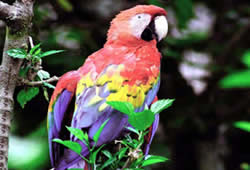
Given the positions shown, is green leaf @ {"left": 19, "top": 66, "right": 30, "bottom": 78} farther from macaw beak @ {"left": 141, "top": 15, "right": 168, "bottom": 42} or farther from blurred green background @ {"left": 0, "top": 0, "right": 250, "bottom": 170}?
blurred green background @ {"left": 0, "top": 0, "right": 250, "bottom": 170}

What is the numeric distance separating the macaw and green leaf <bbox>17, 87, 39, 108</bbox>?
4 centimetres

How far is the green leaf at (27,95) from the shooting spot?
1.97 feet

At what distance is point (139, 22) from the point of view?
0.64 meters

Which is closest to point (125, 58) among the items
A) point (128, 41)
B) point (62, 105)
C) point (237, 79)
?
point (128, 41)

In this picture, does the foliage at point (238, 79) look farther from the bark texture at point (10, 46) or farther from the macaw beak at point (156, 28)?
the bark texture at point (10, 46)

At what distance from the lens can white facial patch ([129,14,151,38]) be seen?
64 cm

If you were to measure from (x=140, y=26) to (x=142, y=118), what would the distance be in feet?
0.72

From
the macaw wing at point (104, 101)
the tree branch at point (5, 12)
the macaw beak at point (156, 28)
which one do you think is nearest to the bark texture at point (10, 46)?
the tree branch at point (5, 12)

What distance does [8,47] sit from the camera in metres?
0.58

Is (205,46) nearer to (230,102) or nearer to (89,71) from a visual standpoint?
(230,102)

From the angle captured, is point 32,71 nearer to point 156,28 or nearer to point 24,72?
point 24,72

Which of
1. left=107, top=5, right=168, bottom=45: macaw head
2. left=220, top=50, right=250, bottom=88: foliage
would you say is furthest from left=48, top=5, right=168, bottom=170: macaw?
left=220, top=50, right=250, bottom=88: foliage

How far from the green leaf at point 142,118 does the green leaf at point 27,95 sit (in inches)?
7.6

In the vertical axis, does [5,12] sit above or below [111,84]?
above
